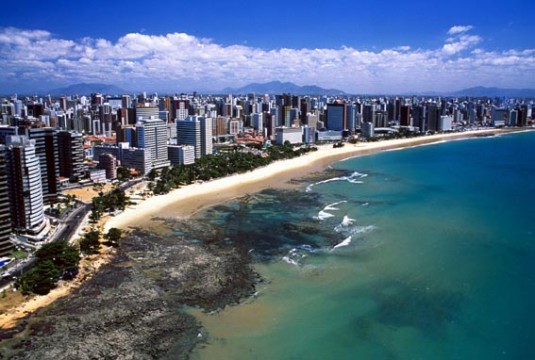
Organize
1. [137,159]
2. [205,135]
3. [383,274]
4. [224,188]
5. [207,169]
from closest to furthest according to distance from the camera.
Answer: [383,274]
[224,188]
[207,169]
[137,159]
[205,135]

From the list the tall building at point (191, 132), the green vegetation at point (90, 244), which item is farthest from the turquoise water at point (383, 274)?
the tall building at point (191, 132)

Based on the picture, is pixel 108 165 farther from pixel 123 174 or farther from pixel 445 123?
pixel 445 123

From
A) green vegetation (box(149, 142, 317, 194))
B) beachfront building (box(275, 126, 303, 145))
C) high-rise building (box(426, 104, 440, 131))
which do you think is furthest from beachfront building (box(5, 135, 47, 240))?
high-rise building (box(426, 104, 440, 131))

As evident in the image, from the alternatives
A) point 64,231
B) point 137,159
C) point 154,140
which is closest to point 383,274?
point 64,231

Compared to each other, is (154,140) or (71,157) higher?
(154,140)

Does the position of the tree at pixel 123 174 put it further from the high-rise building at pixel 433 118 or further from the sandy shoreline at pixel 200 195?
the high-rise building at pixel 433 118

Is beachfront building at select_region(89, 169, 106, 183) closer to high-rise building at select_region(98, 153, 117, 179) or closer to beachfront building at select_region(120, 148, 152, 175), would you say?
high-rise building at select_region(98, 153, 117, 179)

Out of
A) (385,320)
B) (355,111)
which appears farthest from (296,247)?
(355,111)
